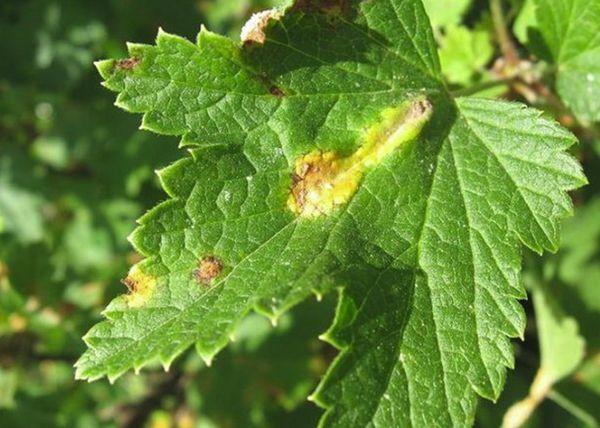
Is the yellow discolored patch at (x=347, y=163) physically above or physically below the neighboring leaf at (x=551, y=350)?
above

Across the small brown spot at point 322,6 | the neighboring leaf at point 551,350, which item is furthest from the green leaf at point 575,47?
the neighboring leaf at point 551,350

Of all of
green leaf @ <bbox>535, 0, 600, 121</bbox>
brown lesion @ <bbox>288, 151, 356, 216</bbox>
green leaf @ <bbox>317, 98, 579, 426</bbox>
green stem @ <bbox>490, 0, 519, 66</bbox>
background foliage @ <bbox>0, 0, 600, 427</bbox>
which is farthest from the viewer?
background foliage @ <bbox>0, 0, 600, 427</bbox>

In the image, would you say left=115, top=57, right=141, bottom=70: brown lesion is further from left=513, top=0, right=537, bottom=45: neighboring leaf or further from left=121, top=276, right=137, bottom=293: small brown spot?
left=513, top=0, right=537, bottom=45: neighboring leaf

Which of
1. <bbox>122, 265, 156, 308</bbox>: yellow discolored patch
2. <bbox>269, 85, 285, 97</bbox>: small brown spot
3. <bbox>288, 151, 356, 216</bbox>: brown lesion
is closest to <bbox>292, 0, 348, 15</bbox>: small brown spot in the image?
→ <bbox>269, 85, 285, 97</bbox>: small brown spot

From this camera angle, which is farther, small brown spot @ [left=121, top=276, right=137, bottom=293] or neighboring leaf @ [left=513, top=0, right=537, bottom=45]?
neighboring leaf @ [left=513, top=0, right=537, bottom=45]

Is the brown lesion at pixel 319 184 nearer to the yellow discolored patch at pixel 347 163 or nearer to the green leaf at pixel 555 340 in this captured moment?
the yellow discolored patch at pixel 347 163
